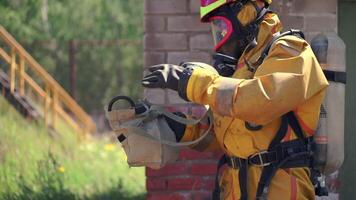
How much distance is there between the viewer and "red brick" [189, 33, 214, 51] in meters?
5.36

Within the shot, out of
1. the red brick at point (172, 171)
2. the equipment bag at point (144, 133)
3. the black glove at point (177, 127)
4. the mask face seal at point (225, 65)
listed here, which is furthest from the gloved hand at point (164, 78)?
the red brick at point (172, 171)

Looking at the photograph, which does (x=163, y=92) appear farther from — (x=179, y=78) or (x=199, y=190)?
(x=179, y=78)

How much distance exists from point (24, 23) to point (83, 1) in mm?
2536

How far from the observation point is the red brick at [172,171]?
5359mm

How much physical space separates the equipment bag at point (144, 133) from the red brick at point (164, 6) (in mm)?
1298

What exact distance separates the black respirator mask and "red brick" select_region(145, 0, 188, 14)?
1.37 m

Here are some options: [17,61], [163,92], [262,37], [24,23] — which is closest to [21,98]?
[17,61]

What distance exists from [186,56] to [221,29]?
140 centimetres

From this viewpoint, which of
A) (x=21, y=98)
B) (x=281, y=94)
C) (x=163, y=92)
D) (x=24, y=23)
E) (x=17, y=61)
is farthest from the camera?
(x=24, y=23)

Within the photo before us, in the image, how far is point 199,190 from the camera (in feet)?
17.7

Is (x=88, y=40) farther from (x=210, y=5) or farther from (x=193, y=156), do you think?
(x=210, y=5)

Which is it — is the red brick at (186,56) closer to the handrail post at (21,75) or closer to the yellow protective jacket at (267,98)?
the yellow protective jacket at (267,98)

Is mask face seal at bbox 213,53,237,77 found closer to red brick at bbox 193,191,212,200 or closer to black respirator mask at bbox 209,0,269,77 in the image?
black respirator mask at bbox 209,0,269,77

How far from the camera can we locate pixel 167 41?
537 centimetres
